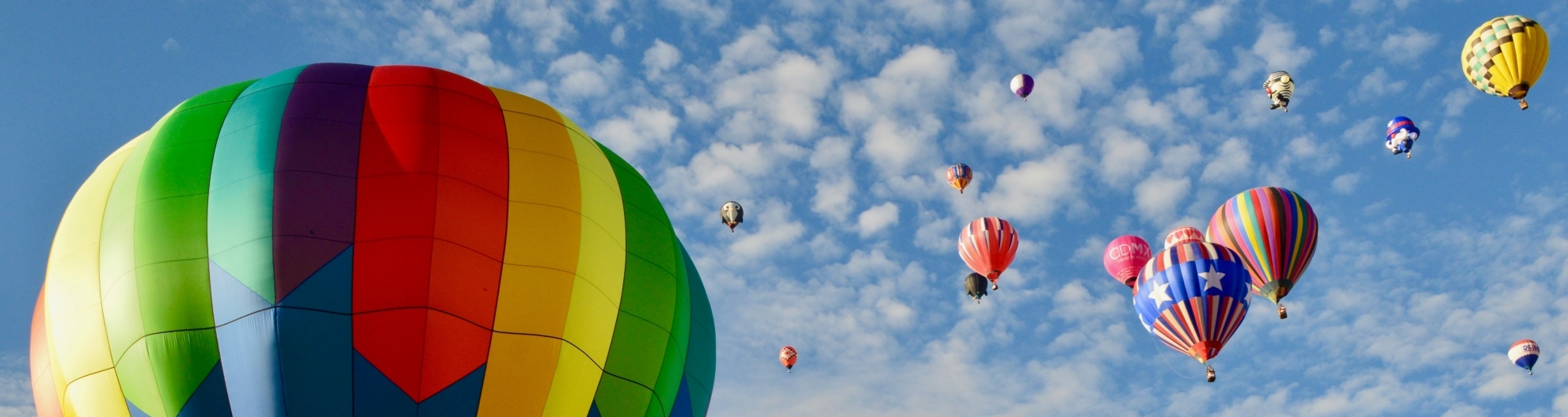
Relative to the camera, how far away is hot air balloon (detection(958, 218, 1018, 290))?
2594 centimetres

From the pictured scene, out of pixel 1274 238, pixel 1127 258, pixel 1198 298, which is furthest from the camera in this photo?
pixel 1127 258

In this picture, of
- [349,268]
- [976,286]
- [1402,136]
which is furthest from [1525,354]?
[349,268]

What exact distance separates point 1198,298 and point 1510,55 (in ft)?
27.9

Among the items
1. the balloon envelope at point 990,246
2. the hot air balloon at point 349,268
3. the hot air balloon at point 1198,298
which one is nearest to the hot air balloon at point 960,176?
the balloon envelope at point 990,246

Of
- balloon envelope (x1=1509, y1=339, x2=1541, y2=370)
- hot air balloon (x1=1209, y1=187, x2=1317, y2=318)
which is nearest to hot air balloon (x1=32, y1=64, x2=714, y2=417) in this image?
hot air balloon (x1=1209, y1=187, x2=1317, y2=318)

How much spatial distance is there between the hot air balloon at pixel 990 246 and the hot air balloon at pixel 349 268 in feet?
55.0

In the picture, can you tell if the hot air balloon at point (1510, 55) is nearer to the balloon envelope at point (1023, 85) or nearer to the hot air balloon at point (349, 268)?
the balloon envelope at point (1023, 85)

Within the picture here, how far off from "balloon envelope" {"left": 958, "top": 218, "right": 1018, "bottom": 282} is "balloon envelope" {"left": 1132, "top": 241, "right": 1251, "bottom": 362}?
247 inches

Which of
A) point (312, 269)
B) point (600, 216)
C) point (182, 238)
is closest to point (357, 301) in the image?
point (312, 269)

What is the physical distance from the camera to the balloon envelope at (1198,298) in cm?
1886

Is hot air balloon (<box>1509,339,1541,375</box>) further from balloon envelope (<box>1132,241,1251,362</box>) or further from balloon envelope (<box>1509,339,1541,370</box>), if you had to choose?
balloon envelope (<box>1132,241,1251,362</box>)

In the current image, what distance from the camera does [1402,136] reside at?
25.4m

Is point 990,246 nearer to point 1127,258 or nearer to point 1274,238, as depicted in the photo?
point 1127,258

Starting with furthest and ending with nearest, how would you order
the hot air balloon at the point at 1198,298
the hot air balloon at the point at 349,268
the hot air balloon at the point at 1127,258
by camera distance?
the hot air balloon at the point at 1127,258, the hot air balloon at the point at 1198,298, the hot air balloon at the point at 349,268
